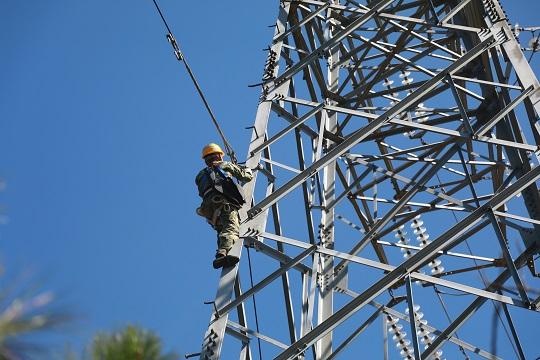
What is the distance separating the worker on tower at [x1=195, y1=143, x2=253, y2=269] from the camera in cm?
841

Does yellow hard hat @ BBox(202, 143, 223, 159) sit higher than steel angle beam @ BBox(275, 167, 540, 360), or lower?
higher

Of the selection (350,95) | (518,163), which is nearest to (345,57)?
(350,95)

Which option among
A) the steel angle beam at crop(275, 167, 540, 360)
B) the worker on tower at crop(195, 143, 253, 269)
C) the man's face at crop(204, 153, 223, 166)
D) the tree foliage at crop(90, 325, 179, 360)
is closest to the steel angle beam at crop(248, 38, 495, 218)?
the worker on tower at crop(195, 143, 253, 269)

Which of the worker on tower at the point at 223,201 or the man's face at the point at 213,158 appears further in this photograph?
the man's face at the point at 213,158

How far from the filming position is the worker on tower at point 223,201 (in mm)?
8406

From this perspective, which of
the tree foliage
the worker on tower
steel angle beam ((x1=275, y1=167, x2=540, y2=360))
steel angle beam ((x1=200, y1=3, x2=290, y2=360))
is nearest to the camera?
the tree foliage

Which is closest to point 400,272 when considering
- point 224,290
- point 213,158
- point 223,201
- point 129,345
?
point 224,290

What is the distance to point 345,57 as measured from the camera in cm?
1216

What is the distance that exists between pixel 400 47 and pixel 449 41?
147 centimetres

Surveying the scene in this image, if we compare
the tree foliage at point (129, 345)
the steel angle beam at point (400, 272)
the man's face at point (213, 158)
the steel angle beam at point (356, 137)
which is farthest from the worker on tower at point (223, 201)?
the tree foliage at point (129, 345)

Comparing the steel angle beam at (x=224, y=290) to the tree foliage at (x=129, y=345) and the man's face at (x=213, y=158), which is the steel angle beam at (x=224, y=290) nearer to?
the man's face at (x=213, y=158)

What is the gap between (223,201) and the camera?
8922 millimetres

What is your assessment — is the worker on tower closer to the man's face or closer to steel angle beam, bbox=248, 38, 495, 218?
the man's face

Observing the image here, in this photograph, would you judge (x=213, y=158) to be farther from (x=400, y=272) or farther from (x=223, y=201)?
(x=400, y=272)
